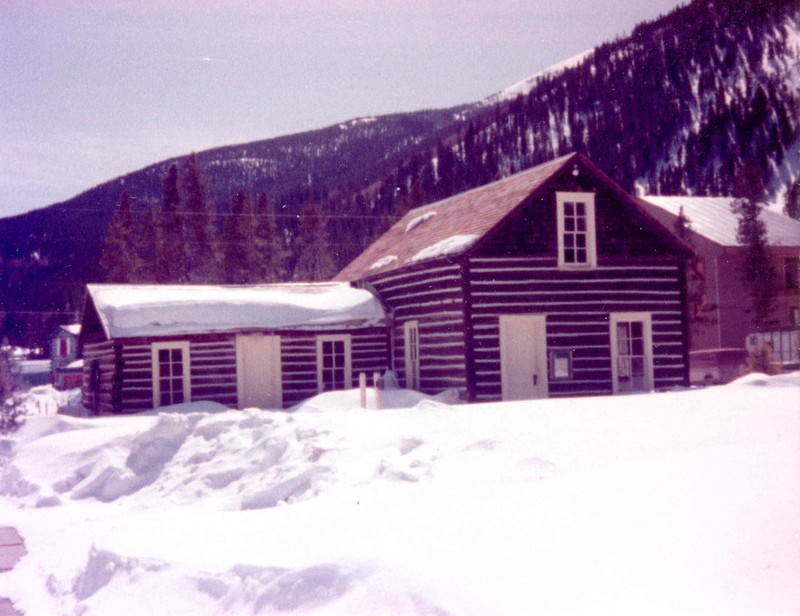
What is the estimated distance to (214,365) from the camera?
23.2 meters

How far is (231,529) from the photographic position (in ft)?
25.2

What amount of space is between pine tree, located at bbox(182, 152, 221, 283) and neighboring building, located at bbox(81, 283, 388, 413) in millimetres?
35400

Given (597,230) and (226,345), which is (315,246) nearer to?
(226,345)

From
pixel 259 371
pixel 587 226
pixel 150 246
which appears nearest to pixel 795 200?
pixel 587 226

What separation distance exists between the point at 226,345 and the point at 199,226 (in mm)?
38869

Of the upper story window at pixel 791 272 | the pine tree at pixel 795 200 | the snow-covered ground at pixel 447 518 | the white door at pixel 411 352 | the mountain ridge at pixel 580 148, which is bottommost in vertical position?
the snow-covered ground at pixel 447 518

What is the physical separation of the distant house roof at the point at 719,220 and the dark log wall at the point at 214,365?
80.1ft

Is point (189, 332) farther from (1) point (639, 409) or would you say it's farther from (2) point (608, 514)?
(2) point (608, 514)

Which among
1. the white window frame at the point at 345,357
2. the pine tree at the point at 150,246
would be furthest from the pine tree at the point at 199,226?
the white window frame at the point at 345,357

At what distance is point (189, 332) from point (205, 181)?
41.3 meters

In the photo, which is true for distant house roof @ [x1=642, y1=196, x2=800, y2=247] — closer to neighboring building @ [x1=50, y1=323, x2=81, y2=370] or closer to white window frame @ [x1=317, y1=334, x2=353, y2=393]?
white window frame @ [x1=317, y1=334, x2=353, y2=393]

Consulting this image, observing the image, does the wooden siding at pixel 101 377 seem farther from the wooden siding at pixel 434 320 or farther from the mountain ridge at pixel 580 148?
the mountain ridge at pixel 580 148

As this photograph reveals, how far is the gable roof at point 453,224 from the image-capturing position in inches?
827

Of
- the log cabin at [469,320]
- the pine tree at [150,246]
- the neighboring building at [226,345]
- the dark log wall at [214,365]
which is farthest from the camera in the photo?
the pine tree at [150,246]
